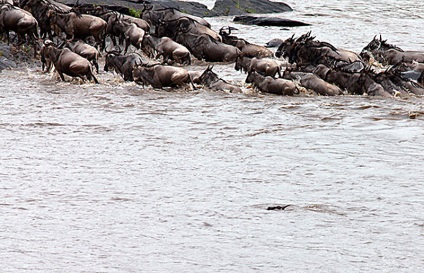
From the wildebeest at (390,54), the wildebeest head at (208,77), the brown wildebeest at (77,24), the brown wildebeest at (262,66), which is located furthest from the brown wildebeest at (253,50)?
the wildebeest head at (208,77)

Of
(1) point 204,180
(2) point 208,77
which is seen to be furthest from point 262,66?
(1) point 204,180

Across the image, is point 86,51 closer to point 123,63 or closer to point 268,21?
point 123,63

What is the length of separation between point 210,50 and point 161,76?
3363 mm

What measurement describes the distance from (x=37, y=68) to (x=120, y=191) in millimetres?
7653

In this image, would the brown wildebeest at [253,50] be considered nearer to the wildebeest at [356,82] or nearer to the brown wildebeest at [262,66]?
the brown wildebeest at [262,66]

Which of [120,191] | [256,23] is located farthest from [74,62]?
[256,23]

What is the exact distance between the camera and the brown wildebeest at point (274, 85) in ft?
42.7

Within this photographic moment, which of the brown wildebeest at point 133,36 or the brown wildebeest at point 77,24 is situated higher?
the brown wildebeest at point 77,24

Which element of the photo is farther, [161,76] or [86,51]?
[86,51]

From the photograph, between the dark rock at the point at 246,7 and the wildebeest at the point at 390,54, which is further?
the dark rock at the point at 246,7

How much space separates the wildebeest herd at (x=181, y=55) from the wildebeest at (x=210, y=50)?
19 mm

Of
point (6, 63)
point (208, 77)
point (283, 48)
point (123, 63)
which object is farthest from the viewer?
point (283, 48)

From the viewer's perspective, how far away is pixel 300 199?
762cm

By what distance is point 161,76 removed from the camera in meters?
13.4
